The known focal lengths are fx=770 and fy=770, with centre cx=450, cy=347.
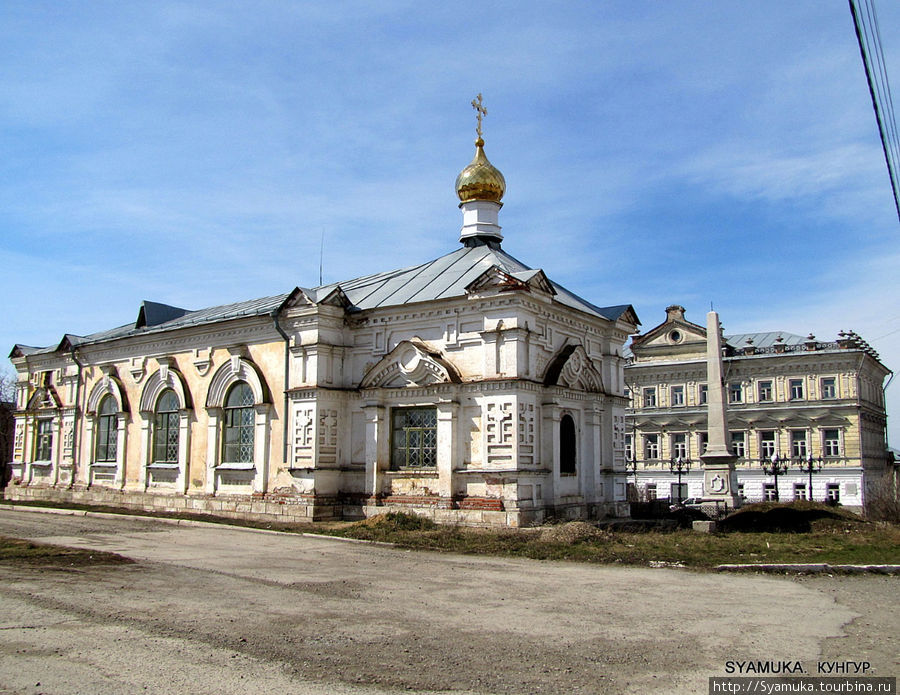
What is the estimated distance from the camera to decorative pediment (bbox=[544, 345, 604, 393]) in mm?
16814

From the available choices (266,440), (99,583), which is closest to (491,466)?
(266,440)

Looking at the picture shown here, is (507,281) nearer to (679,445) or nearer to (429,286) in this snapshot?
(429,286)

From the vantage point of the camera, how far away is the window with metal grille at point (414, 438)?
17.0 metres

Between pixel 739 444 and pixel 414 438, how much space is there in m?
32.4

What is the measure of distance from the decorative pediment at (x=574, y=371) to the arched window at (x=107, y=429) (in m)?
14.2

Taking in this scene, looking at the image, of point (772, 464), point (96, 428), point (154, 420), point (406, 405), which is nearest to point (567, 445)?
point (406, 405)

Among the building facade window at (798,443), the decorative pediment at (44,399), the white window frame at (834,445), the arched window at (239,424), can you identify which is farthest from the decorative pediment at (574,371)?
the white window frame at (834,445)

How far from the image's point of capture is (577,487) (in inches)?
693

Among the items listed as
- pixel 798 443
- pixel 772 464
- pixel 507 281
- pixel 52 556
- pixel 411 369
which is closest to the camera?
pixel 52 556

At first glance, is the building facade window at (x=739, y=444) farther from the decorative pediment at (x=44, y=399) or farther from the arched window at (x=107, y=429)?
the decorative pediment at (x=44, y=399)

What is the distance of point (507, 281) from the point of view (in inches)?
623

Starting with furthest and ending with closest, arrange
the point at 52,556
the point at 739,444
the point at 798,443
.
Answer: the point at 739,444 → the point at 798,443 → the point at 52,556

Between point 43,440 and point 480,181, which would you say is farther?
point 43,440

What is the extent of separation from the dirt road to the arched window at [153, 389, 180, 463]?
10434 mm
